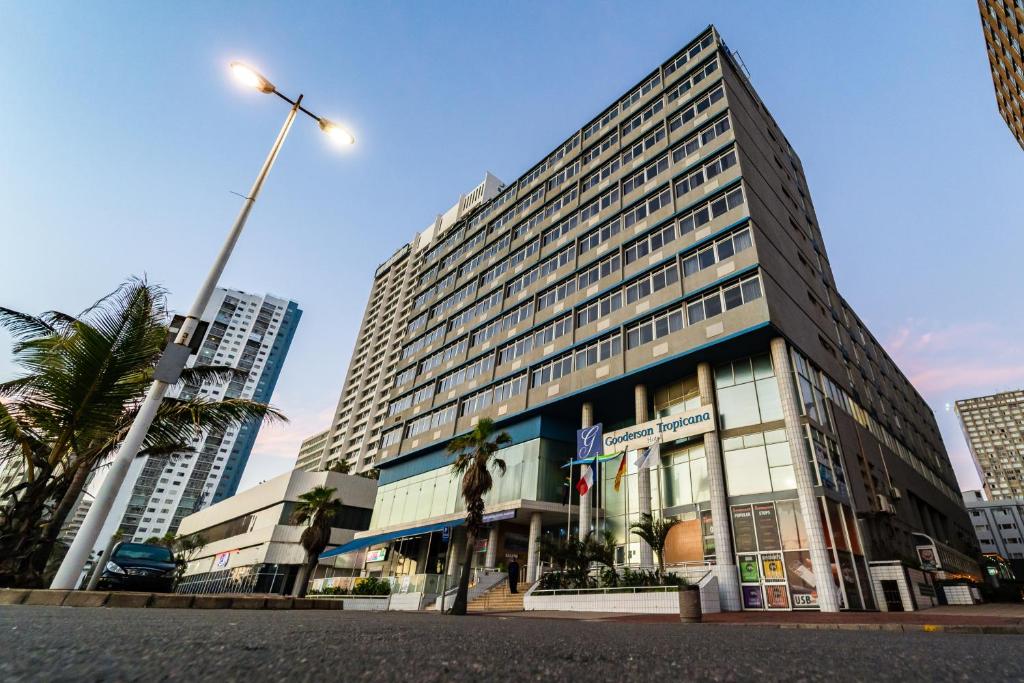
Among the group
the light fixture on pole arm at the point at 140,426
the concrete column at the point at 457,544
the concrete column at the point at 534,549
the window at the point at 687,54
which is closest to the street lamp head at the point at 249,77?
the light fixture on pole arm at the point at 140,426

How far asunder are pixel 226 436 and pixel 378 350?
67.2 m

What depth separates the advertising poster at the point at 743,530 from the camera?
2062cm

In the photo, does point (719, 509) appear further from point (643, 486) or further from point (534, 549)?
point (534, 549)

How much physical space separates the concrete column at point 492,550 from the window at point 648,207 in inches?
864

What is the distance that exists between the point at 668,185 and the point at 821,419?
54.2 ft

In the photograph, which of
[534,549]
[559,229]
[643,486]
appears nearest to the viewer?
[643,486]

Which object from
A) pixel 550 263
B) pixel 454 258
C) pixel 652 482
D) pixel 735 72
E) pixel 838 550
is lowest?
pixel 838 550

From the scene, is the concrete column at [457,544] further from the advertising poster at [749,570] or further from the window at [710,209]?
the window at [710,209]

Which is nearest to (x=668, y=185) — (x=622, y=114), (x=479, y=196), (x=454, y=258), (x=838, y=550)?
(x=622, y=114)

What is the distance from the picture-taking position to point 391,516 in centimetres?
4016

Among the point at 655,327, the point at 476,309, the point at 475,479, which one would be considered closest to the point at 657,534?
the point at 475,479

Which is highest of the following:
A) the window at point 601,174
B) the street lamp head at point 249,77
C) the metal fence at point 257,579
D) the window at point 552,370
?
the window at point 601,174

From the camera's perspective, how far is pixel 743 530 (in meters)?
21.0

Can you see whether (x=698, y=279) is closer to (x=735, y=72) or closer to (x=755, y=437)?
(x=755, y=437)
